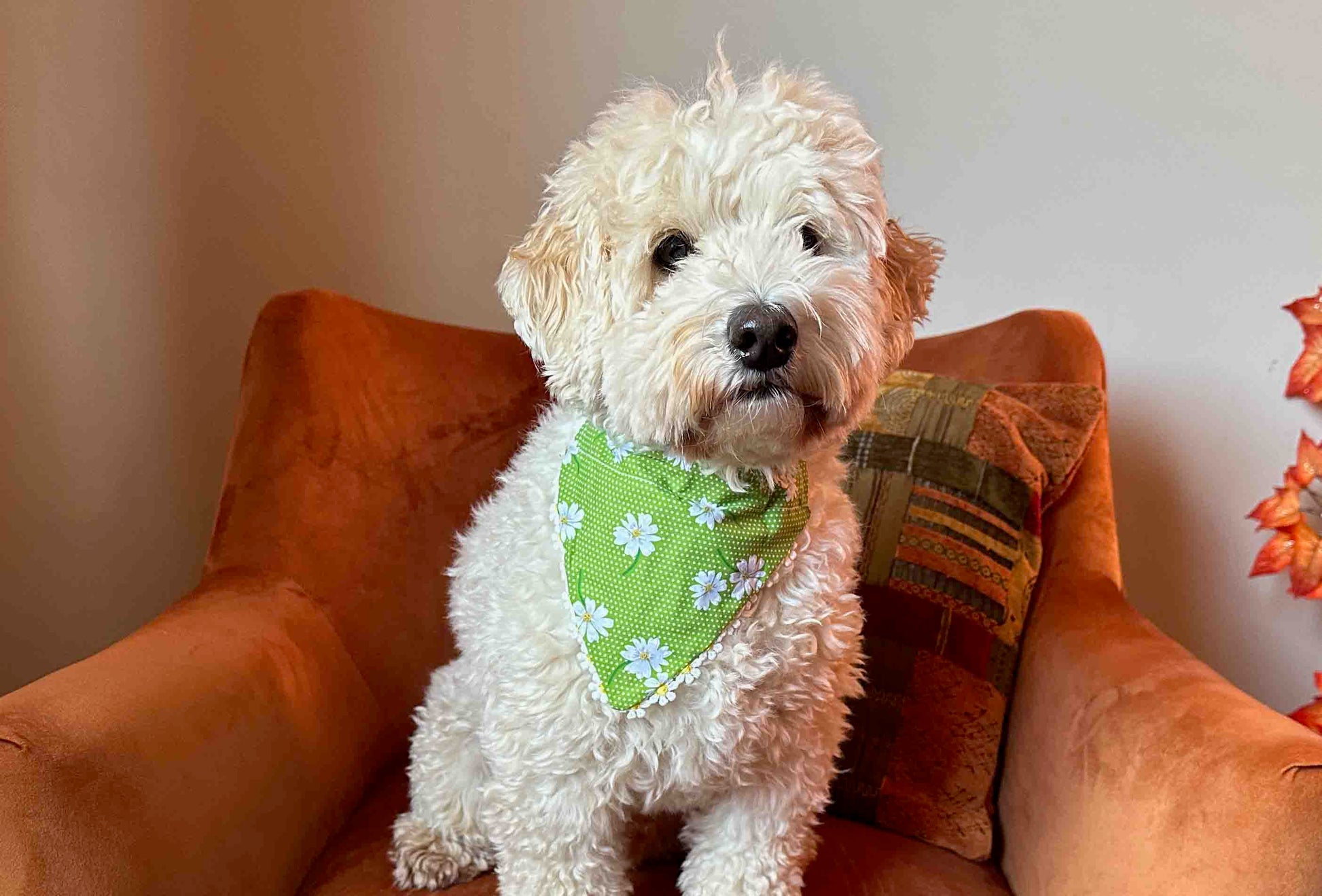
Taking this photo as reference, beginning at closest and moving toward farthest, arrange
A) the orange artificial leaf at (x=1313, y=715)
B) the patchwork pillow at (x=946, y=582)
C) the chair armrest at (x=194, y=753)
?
the chair armrest at (x=194, y=753)
the patchwork pillow at (x=946, y=582)
the orange artificial leaf at (x=1313, y=715)

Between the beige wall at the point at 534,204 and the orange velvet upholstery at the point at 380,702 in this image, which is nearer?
the orange velvet upholstery at the point at 380,702

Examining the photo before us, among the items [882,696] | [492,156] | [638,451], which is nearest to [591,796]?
[638,451]

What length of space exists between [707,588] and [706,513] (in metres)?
0.08

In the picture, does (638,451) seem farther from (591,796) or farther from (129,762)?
(129,762)

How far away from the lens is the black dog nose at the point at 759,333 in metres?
0.95

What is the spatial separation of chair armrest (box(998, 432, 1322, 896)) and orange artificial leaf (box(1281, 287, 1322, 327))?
0.59 meters

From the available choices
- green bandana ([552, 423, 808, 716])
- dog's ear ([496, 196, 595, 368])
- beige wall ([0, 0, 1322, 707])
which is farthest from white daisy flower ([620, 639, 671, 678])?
beige wall ([0, 0, 1322, 707])

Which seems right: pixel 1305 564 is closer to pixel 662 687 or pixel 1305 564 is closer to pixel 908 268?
pixel 908 268

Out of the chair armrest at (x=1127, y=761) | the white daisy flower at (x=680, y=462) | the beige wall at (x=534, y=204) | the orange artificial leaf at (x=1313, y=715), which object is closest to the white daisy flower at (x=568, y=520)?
the white daisy flower at (x=680, y=462)

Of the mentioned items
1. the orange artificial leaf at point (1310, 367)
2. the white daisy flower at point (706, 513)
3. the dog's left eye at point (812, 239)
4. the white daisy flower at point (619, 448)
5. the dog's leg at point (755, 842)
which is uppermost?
the dog's left eye at point (812, 239)

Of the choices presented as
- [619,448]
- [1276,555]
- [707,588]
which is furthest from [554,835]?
[1276,555]

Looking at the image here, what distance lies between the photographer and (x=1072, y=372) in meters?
1.66

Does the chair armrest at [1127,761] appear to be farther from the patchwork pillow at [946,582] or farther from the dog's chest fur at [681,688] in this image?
the dog's chest fur at [681,688]

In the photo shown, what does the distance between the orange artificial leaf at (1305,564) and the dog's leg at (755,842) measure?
3.89ft
